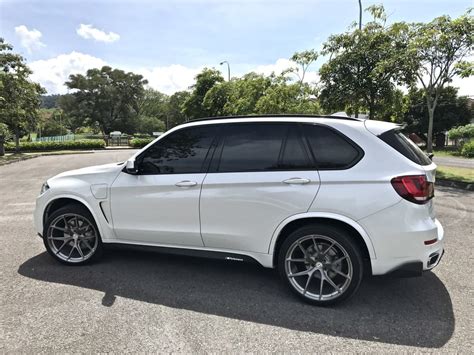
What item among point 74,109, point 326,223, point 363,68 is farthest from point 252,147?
point 74,109

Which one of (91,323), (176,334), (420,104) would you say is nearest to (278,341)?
(176,334)

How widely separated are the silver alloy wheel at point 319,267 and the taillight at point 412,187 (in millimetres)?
710

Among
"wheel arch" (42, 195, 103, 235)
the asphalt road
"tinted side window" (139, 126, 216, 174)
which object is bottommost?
the asphalt road

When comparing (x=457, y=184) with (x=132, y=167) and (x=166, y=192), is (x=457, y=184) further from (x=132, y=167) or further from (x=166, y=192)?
(x=132, y=167)

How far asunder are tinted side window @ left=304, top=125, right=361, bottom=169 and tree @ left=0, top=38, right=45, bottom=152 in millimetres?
23901

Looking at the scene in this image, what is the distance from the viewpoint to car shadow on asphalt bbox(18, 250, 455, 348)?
10.3 feet

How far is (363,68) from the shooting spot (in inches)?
589

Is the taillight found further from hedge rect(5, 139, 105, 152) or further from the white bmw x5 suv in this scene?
hedge rect(5, 139, 105, 152)

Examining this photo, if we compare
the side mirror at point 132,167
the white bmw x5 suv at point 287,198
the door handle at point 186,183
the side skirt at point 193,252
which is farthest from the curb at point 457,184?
the side mirror at point 132,167

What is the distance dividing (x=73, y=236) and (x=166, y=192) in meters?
1.42

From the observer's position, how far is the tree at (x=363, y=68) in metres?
14.4

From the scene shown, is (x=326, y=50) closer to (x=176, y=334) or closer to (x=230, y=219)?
(x=230, y=219)

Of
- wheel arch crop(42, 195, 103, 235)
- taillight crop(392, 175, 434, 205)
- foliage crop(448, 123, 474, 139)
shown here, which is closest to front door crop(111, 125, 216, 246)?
wheel arch crop(42, 195, 103, 235)

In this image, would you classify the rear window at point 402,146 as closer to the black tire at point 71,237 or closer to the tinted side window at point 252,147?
the tinted side window at point 252,147
